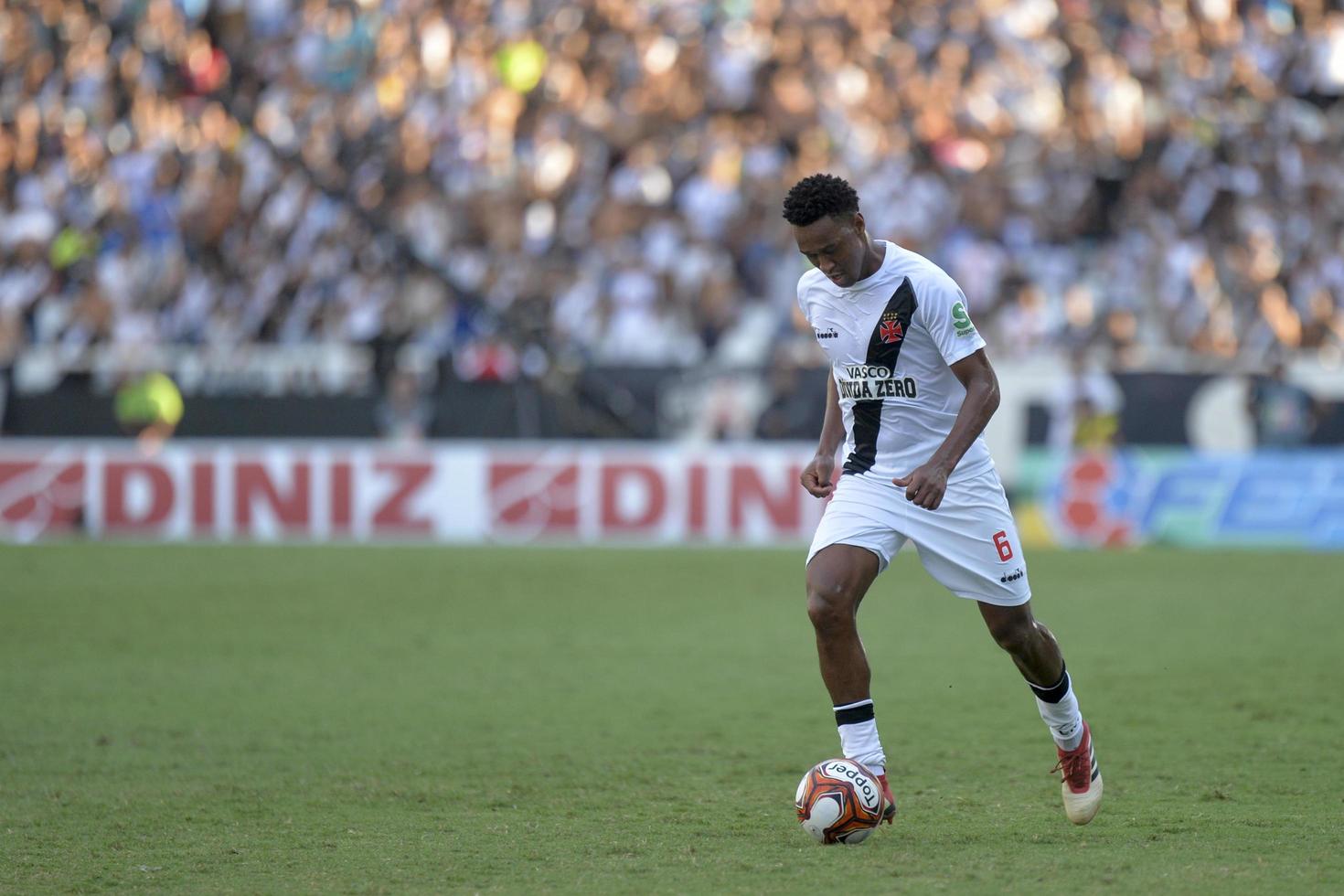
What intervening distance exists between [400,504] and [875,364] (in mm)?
13645

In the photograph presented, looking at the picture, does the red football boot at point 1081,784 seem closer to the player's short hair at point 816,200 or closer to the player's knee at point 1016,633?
the player's knee at point 1016,633

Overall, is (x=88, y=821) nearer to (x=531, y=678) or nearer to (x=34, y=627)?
(x=531, y=678)

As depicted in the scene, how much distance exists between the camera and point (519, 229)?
815 inches

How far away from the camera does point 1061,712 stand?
5941mm

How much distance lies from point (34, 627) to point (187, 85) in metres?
12.5

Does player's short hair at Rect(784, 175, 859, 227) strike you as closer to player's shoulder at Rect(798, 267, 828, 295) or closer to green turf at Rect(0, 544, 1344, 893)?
player's shoulder at Rect(798, 267, 828, 295)

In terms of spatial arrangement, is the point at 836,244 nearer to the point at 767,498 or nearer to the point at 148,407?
the point at 767,498

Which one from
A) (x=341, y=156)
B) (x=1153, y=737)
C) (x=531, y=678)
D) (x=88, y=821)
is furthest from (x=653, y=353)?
(x=88, y=821)

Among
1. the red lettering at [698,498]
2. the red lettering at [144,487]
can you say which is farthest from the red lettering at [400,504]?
the red lettering at [698,498]

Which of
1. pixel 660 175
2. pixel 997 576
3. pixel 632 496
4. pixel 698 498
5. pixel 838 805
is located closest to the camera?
pixel 838 805

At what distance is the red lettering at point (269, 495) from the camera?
1909 cm

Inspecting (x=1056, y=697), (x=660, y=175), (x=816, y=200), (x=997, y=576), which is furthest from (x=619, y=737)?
(x=660, y=175)

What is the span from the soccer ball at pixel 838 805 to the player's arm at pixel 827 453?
1.00 m

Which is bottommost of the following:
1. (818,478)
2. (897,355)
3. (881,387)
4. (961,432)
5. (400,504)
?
(400,504)
